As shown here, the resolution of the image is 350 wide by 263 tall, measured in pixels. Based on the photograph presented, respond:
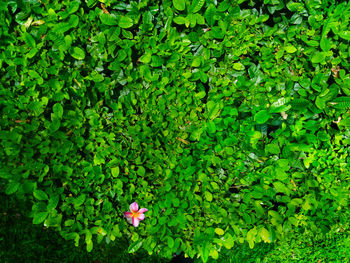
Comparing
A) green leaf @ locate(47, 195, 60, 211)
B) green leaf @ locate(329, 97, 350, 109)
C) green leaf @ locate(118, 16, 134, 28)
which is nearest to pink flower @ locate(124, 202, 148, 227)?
green leaf @ locate(47, 195, 60, 211)

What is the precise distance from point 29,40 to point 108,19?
0.50 metres

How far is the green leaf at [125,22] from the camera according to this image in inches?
73.7

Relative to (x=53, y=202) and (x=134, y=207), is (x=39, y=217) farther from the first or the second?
(x=134, y=207)

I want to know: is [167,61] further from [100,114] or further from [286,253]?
[286,253]

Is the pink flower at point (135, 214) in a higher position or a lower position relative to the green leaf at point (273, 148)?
lower

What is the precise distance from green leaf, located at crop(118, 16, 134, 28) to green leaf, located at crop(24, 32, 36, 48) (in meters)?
0.54

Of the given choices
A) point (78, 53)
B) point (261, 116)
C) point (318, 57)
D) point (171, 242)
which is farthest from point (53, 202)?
point (318, 57)

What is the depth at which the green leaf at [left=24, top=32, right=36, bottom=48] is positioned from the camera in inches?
72.8

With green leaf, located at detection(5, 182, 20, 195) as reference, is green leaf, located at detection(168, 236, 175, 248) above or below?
below

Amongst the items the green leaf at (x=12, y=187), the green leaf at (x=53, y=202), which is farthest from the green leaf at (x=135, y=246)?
the green leaf at (x=12, y=187)

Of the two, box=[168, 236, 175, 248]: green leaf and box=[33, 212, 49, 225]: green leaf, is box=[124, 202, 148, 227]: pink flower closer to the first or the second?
box=[168, 236, 175, 248]: green leaf

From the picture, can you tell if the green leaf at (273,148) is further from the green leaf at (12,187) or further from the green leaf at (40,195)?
the green leaf at (12,187)

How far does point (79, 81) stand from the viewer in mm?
2039

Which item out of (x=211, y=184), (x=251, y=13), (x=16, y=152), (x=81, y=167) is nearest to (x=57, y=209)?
(x=81, y=167)
